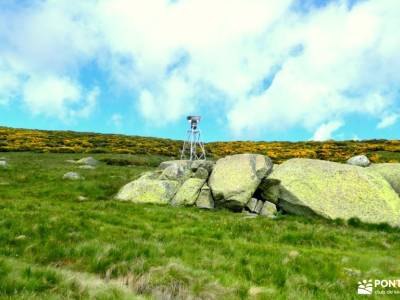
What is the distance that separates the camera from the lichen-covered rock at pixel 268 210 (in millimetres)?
26259

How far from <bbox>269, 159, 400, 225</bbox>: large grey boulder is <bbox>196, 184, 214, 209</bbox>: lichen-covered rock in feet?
13.6

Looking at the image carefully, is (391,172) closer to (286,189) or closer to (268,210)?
(286,189)

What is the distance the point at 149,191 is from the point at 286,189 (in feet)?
29.3

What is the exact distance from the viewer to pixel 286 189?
26.5m

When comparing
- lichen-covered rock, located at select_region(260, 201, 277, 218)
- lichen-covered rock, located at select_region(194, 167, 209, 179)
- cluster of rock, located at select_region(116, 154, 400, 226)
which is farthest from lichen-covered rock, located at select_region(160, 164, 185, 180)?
lichen-covered rock, located at select_region(260, 201, 277, 218)

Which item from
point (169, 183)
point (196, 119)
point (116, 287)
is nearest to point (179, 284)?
point (116, 287)

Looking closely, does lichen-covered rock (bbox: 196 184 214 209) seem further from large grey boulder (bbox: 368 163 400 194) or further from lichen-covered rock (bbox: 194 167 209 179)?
large grey boulder (bbox: 368 163 400 194)

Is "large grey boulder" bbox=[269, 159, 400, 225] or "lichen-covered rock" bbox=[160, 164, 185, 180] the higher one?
"lichen-covered rock" bbox=[160, 164, 185, 180]

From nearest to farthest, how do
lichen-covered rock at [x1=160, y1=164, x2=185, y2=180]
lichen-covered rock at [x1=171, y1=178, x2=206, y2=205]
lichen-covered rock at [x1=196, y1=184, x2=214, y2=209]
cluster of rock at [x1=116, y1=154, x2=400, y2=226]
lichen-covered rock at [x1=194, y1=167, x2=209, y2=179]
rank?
cluster of rock at [x1=116, y1=154, x2=400, y2=226] → lichen-covered rock at [x1=196, y1=184, x2=214, y2=209] → lichen-covered rock at [x1=171, y1=178, x2=206, y2=205] → lichen-covered rock at [x1=194, y1=167, x2=209, y2=179] → lichen-covered rock at [x1=160, y1=164, x2=185, y2=180]

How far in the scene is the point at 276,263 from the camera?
13.7m

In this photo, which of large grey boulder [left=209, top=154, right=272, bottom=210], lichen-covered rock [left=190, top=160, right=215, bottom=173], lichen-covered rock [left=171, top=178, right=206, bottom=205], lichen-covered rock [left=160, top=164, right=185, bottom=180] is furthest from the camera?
lichen-covered rock [left=190, top=160, right=215, bottom=173]

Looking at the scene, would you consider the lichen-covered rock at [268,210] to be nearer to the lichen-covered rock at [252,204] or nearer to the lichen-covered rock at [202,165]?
the lichen-covered rock at [252,204]

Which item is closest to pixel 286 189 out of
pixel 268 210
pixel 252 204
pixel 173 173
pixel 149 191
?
pixel 268 210

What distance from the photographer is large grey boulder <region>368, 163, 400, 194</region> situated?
28.1 meters
